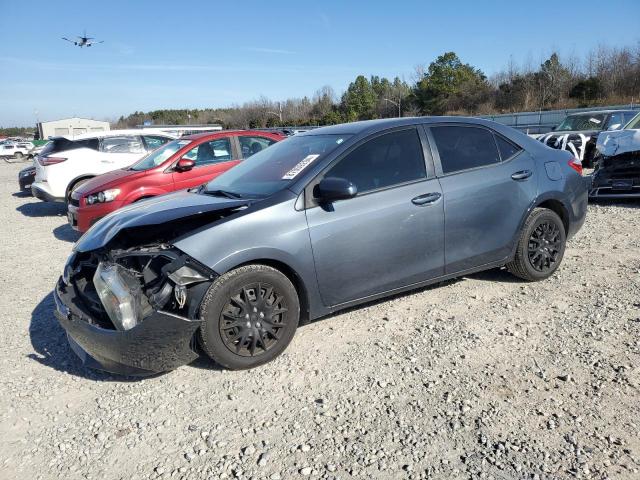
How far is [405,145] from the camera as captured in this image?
4.11 m

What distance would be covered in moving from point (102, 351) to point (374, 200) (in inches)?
85.5

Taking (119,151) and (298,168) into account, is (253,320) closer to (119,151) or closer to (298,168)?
(298,168)

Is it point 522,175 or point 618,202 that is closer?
point 522,175

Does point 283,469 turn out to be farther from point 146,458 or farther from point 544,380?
point 544,380

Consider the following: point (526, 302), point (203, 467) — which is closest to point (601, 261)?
point (526, 302)

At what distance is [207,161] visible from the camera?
7992 millimetres

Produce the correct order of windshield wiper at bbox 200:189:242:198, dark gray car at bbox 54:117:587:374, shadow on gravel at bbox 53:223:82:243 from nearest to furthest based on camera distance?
dark gray car at bbox 54:117:587:374, windshield wiper at bbox 200:189:242:198, shadow on gravel at bbox 53:223:82:243

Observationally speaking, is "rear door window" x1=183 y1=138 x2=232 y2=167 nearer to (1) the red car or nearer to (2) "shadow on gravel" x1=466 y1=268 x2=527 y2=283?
(1) the red car

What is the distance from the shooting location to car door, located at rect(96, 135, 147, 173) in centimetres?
1039

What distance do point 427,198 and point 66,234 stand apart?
6.88 metres

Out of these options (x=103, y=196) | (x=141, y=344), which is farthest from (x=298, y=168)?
(x=103, y=196)

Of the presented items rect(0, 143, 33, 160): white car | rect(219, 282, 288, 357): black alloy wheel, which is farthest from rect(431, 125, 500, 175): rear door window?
rect(0, 143, 33, 160): white car

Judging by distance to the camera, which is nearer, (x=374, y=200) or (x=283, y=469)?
(x=283, y=469)

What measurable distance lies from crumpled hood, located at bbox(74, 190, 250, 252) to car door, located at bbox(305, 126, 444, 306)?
2.24 ft
